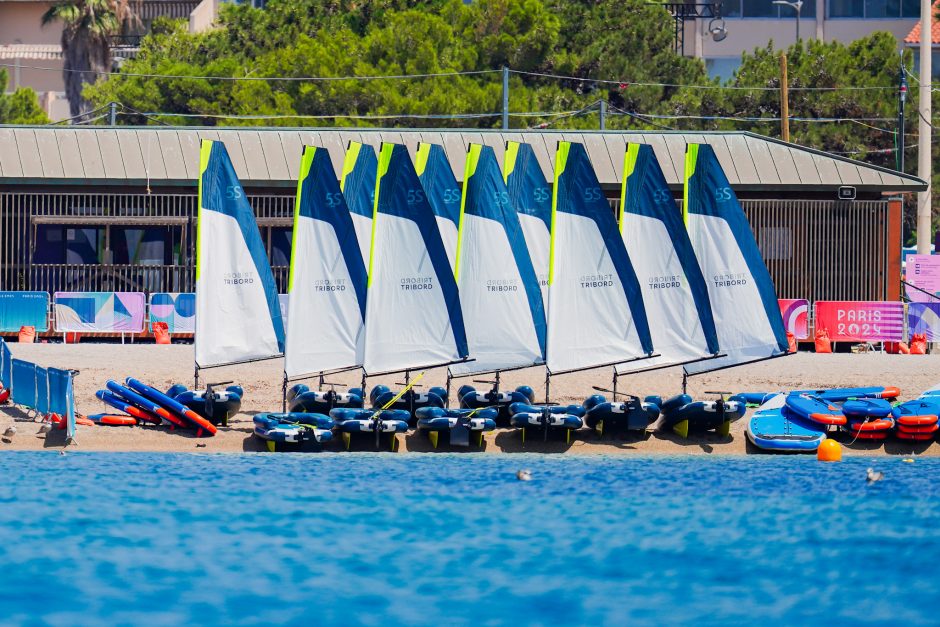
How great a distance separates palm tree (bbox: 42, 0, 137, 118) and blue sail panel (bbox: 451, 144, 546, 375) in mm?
57112

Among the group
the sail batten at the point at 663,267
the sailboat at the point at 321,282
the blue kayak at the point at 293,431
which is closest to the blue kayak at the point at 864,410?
the sail batten at the point at 663,267

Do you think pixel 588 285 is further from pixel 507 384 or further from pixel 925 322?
pixel 925 322

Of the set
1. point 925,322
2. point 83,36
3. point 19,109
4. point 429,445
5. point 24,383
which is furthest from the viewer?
point 83,36

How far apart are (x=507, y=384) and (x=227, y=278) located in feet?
23.5

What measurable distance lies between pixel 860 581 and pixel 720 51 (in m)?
74.0

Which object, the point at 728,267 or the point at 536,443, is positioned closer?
the point at 536,443

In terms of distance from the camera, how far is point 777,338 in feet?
102

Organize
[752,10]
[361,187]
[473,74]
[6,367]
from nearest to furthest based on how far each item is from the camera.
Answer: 1. [6,367]
2. [361,187]
3. [473,74]
4. [752,10]

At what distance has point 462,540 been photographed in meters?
23.3

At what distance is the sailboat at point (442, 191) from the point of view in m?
32.3

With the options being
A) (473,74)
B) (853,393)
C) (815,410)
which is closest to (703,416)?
(815,410)

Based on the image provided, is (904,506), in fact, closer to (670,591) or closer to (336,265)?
(670,591)

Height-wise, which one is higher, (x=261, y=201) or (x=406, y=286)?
(x=261, y=201)

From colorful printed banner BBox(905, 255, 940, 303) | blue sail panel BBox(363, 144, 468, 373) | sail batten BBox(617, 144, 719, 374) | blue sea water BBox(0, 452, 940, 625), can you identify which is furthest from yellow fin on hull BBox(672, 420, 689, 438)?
colorful printed banner BBox(905, 255, 940, 303)
